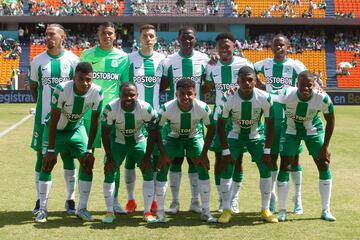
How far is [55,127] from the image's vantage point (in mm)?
7281

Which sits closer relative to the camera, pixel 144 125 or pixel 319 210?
pixel 144 125

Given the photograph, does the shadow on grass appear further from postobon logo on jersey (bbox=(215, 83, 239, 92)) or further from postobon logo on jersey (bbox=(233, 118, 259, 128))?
postobon logo on jersey (bbox=(215, 83, 239, 92))

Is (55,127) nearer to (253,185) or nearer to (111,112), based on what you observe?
(111,112)

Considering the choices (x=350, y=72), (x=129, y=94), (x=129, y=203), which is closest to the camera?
(x=129, y=94)

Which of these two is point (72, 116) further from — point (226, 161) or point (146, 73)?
point (226, 161)

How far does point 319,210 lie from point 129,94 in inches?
124

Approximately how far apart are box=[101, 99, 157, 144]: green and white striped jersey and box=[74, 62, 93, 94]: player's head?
393 mm

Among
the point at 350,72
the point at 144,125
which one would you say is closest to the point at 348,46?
the point at 350,72

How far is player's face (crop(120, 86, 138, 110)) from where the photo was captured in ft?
23.3

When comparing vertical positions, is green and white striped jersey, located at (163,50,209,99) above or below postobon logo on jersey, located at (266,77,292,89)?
above

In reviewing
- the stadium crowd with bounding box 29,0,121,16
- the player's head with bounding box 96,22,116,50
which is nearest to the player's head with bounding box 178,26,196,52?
the player's head with bounding box 96,22,116,50

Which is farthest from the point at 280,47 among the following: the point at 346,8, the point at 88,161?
the point at 346,8

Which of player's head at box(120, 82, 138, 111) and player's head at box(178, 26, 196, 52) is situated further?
player's head at box(178, 26, 196, 52)

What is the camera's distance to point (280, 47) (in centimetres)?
813
